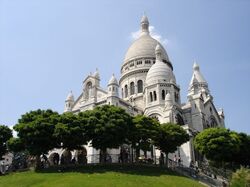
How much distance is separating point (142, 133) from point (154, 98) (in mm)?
22390

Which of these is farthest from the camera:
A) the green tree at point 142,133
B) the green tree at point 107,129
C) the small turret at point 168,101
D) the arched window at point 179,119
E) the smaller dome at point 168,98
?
the arched window at point 179,119

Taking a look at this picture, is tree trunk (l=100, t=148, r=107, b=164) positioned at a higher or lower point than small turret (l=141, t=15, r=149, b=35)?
lower

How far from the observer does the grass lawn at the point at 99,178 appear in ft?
116

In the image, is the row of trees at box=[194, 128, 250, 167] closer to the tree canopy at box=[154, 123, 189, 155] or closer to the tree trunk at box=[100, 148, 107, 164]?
the tree canopy at box=[154, 123, 189, 155]

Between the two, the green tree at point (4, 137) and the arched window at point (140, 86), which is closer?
the green tree at point (4, 137)

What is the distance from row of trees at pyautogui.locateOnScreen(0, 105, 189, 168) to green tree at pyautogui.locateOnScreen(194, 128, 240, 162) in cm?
823

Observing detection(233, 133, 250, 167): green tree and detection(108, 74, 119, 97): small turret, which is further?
detection(108, 74, 119, 97): small turret

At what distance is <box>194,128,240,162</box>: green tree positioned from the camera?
50.5 m

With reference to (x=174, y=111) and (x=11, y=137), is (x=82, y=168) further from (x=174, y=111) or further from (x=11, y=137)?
(x=174, y=111)

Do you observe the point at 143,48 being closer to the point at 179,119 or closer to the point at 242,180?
the point at 179,119

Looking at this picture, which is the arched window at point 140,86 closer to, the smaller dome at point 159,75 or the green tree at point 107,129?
the smaller dome at point 159,75

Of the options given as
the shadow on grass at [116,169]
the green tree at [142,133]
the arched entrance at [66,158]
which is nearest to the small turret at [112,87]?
the arched entrance at [66,158]

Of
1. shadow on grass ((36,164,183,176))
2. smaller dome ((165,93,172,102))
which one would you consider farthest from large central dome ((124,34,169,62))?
shadow on grass ((36,164,183,176))

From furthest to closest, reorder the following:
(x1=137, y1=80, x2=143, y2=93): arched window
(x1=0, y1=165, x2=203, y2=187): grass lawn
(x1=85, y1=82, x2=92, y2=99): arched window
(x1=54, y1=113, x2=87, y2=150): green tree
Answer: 1. (x1=137, y1=80, x2=143, y2=93): arched window
2. (x1=85, y1=82, x2=92, y2=99): arched window
3. (x1=54, y1=113, x2=87, y2=150): green tree
4. (x1=0, y1=165, x2=203, y2=187): grass lawn
